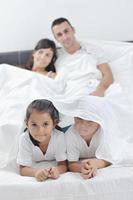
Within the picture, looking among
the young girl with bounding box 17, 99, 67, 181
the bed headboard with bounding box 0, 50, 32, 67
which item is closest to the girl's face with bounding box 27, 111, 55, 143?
the young girl with bounding box 17, 99, 67, 181

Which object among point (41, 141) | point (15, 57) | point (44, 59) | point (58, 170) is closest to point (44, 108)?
point (41, 141)

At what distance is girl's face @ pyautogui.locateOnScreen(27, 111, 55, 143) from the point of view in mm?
1438

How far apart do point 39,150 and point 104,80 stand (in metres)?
0.77

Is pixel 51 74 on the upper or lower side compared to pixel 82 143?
upper

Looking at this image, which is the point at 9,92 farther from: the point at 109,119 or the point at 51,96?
the point at 109,119

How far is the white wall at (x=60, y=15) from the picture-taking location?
2537mm

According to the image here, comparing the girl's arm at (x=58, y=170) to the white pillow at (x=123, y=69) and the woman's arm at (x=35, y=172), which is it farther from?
the white pillow at (x=123, y=69)

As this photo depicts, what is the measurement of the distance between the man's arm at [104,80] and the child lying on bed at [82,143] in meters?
0.51

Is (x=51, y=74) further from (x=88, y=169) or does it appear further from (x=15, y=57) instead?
(x=88, y=169)

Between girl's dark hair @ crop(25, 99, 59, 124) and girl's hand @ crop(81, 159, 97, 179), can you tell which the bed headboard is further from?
girl's hand @ crop(81, 159, 97, 179)

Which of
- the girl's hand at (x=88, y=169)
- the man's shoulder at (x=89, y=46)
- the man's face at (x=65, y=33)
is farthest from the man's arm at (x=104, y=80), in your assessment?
the girl's hand at (x=88, y=169)

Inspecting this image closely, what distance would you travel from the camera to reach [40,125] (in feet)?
4.74

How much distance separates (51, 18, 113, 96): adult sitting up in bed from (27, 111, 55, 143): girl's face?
0.79m

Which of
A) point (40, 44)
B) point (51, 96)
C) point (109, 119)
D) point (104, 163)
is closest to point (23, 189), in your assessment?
point (104, 163)
